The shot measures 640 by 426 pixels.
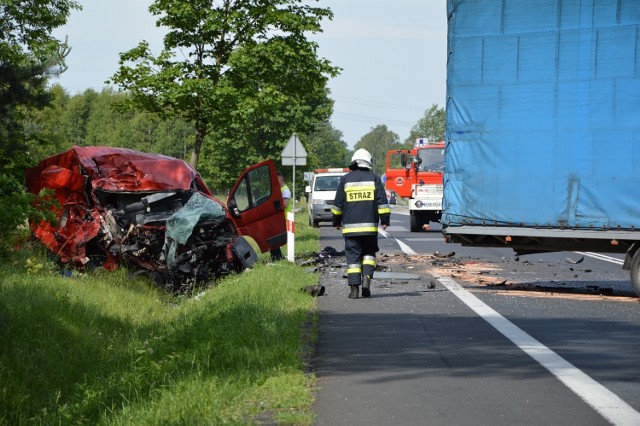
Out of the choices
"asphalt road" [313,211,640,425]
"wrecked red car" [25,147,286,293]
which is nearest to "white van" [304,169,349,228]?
"wrecked red car" [25,147,286,293]

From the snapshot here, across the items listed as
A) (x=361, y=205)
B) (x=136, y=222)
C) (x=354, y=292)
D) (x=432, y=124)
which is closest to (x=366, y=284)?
(x=354, y=292)

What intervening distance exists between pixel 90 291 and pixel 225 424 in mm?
8977

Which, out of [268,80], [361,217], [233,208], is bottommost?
[233,208]

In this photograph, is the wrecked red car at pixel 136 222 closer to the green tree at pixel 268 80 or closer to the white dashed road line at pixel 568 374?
the white dashed road line at pixel 568 374

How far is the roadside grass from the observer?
6941 millimetres

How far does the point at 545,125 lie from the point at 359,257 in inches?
113

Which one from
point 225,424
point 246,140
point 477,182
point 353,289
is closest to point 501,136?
point 477,182

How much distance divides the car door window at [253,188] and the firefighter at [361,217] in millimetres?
3616

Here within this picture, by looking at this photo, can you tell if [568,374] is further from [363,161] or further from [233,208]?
[233,208]

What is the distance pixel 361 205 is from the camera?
538 inches

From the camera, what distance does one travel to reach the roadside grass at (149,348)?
Answer: 6.94 meters

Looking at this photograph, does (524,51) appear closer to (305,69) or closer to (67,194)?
(67,194)

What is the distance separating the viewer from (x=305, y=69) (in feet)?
88.8

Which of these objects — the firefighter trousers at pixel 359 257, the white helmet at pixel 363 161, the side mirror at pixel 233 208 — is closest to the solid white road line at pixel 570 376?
the firefighter trousers at pixel 359 257
